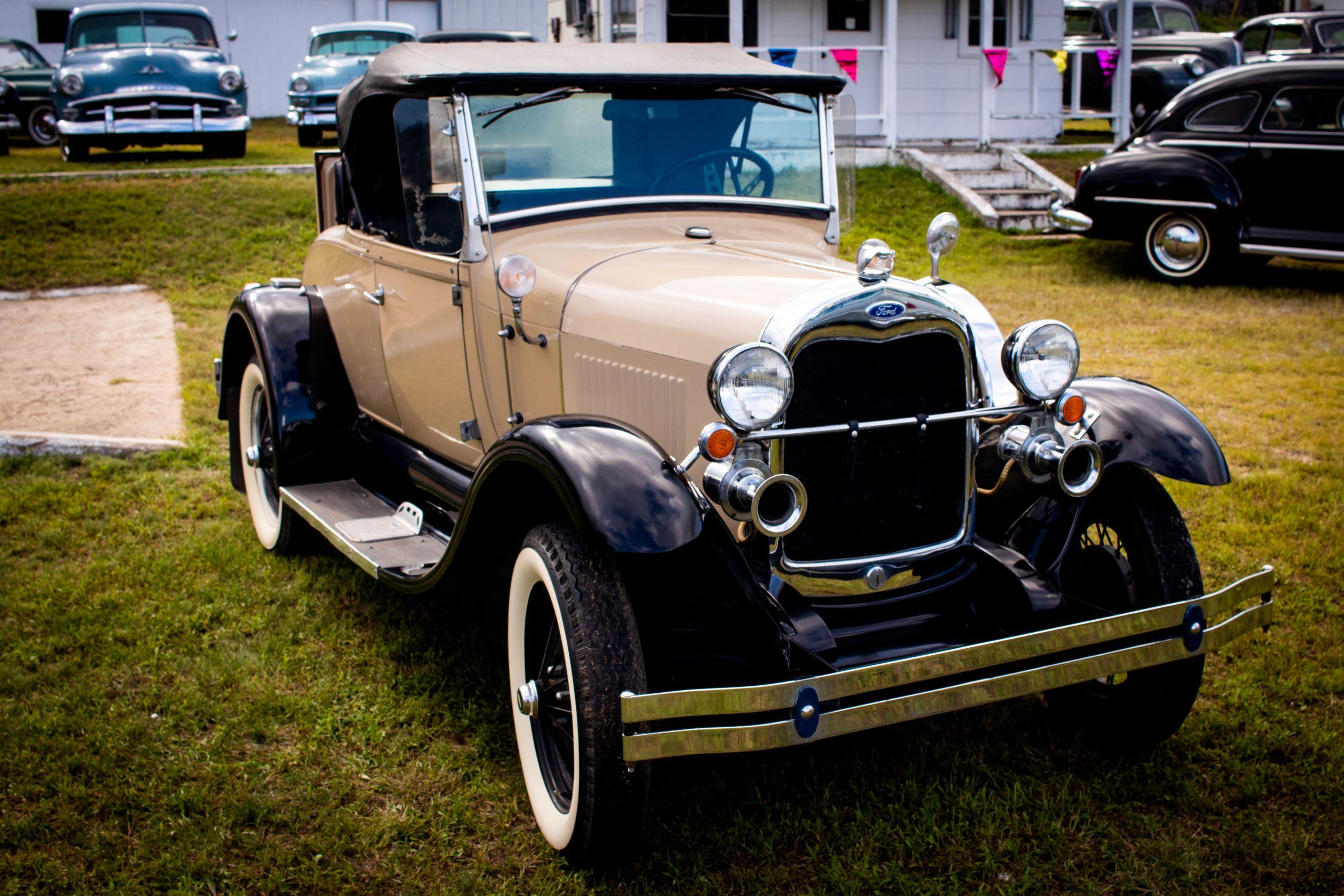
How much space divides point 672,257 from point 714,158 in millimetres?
655

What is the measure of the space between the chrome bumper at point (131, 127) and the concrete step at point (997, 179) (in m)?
9.30

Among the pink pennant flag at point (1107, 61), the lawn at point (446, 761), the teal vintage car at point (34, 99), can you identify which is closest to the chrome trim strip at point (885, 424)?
the lawn at point (446, 761)

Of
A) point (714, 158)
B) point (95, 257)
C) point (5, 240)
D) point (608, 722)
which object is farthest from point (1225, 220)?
point (5, 240)

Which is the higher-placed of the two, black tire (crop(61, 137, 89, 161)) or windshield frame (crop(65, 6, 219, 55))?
windshield frame (crop(65, 6, 219, 55))

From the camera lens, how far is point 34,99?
17.3 metres

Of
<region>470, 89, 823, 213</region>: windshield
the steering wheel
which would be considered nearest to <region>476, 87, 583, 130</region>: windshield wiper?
<region>470, 89, 823, 213</region>: windshield

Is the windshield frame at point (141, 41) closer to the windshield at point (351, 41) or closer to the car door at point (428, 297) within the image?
the windshield at point (351, 41)

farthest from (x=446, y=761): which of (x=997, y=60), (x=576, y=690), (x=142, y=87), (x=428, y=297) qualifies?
(x=142, y=87)

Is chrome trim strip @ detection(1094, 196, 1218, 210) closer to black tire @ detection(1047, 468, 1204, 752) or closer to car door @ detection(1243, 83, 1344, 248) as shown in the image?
car door @ detection(1243, 83, 1344, 248)

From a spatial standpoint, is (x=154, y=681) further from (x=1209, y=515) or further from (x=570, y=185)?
(x=1209, y=515)

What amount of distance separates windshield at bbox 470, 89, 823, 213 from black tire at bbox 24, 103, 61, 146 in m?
16.9

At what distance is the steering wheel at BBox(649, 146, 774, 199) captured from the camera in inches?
147

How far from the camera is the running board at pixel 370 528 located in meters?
3.39

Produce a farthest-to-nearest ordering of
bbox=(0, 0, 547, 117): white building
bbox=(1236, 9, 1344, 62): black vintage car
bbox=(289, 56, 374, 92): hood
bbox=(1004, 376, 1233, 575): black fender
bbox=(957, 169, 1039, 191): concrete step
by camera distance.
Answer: bbox=(0, 0, 547, 117): white building < bbox=(1236, 9, 1344, 62): black vintage car < bbox=(289, 56, 374, 92): hood < bbox=(957, 169, 1039, 191): concrete step < bbox=(1004, 376, 1233, 575): black fender
